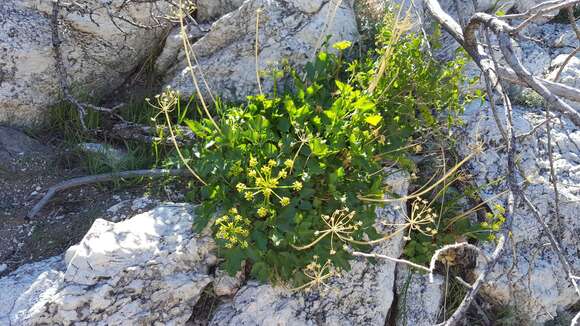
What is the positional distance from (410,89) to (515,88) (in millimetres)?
1295

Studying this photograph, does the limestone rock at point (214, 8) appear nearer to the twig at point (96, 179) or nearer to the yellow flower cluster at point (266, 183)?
the twig at point (96, 179)

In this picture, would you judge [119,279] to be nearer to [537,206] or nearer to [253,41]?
[253,41]

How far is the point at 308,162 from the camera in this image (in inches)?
133

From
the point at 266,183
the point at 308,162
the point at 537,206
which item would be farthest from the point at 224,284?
the point at 537,206

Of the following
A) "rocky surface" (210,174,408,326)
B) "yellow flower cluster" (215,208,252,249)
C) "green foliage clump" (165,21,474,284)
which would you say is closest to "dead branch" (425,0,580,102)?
"green foliage clump" (165,21,474,284)

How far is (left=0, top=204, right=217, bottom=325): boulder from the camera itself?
3.26 meters

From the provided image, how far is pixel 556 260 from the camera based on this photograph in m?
4.00

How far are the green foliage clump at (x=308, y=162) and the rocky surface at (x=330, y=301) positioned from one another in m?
0.16

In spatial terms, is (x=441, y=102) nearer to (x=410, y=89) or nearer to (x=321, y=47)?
(x=410, y=89)

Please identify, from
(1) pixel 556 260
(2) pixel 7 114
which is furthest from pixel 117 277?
(1) pixel 556 260

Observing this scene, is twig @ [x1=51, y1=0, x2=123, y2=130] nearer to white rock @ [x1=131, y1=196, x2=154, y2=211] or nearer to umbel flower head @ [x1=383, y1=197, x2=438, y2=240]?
white rock @ [x1=131, y1=196, x2=154, y2=211]

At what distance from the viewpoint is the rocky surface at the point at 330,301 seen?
135 inches

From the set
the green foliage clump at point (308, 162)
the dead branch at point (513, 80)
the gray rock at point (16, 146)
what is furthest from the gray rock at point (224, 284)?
the gray rock at point (16, 146)

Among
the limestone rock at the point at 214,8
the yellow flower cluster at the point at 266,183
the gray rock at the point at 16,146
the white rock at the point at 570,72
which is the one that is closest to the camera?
the yellow flower cluster at the point at 266,183
